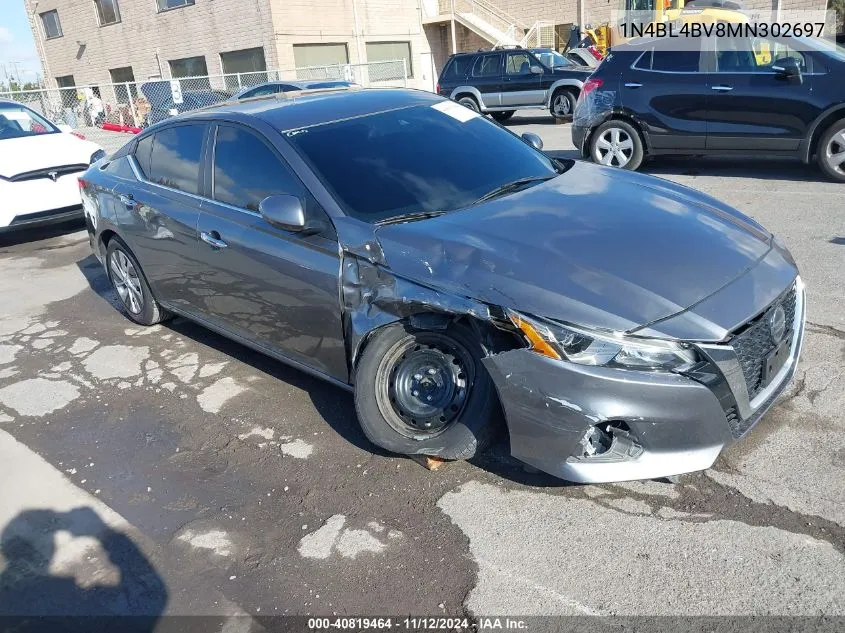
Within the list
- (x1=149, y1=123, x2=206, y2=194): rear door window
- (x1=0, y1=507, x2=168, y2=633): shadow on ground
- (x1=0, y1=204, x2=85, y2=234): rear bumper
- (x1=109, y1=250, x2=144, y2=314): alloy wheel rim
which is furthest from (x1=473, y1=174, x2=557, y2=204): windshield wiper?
(x1=0, y1=204, x2=85, y2=234): rear bumper

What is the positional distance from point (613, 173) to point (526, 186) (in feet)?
2.22

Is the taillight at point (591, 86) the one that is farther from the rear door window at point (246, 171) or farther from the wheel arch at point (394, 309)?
the wheel arch at point (394, 309)

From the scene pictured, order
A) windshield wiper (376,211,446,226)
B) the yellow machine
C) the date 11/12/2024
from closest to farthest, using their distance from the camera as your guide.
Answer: the date 11/12/2024
windshield wiper (376,211,446,226)
the yellow machine

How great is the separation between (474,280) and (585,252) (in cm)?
51

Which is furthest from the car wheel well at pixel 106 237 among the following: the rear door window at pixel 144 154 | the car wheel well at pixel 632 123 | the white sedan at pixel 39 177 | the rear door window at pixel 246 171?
the car wheel well at pixel 632 123

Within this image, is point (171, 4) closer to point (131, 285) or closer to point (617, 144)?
point (617, 144)

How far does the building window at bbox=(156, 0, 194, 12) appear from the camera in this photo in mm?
27784

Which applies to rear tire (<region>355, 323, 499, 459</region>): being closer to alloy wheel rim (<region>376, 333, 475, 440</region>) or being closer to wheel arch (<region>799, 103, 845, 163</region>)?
alloy wheel rim (<region>376, 333, 475, 440</region>)

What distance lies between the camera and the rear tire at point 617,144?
905 cm

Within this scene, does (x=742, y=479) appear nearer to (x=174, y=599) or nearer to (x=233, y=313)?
(x=174, y=599)

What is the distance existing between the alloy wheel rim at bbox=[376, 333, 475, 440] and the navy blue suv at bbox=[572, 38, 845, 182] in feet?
21.8

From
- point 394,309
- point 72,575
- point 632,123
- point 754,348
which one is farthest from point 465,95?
point 72,575

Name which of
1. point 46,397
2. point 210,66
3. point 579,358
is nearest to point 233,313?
point 46,397

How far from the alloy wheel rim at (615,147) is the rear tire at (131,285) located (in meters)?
6.14
